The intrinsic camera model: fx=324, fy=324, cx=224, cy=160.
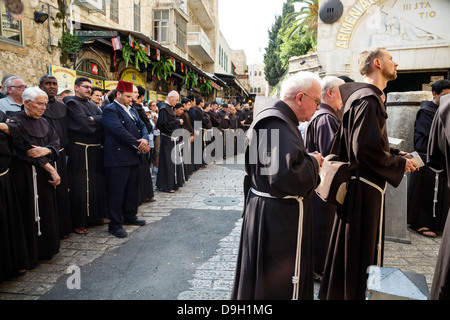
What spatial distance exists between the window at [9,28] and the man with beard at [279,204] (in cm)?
785

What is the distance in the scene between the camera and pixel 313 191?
2846 mm

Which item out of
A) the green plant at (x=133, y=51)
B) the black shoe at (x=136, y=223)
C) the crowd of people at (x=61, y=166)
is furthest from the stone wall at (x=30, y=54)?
the black shoe at (x=136, y=223)

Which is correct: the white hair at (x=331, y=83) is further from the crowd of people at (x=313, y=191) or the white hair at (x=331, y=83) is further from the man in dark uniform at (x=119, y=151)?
the man in dark uniform at (x=119, y=151)

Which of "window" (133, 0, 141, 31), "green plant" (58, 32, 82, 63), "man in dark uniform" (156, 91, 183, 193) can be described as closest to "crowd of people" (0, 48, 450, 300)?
"man in dark uniform" (156, 91, 183, 193)

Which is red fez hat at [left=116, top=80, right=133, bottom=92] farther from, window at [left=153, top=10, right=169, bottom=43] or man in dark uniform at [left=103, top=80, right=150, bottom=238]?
window at [left=153, top=10, right=169, bottom=43]

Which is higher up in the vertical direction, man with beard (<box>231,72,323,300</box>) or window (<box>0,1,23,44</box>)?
window (<box>0,1,23,44</box>)

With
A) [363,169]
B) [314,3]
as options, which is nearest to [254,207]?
[363,169]

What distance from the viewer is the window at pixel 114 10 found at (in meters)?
14.1

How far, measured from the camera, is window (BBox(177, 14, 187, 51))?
21.9 meters

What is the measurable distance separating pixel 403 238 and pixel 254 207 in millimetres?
3444

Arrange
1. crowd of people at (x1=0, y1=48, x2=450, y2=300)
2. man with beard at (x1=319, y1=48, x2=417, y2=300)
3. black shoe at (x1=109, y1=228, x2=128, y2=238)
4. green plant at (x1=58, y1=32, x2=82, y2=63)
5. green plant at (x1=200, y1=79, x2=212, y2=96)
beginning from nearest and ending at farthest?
1. crowd of people at (x1=0, y1=48, x2=450, y2=300)
2. man with beard at (x1=319, y1=48, x2=417, y2=300)
3. black shoe at (x1=109, y1=228, x2=128, y2=238)
4. green plant at (x1=58, y1=32, x2=82, y2=63)
5. green plant at (x1=200, y1=79, x2=212, y2=96)

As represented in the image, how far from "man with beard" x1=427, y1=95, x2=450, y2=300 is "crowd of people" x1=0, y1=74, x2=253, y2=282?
13.0 ft

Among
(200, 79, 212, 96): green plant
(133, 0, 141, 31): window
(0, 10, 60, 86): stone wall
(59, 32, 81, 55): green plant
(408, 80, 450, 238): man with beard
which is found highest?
(133, 0, 141, 31): window
